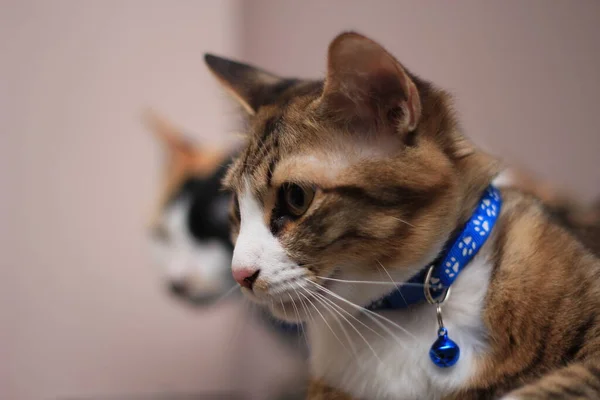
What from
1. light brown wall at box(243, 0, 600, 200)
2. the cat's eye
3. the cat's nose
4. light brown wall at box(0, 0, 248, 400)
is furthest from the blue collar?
light brown wall at box(0, 0, 248, 400)

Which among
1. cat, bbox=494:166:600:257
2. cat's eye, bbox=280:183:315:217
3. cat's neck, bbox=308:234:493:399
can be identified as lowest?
cat's neck, bbox=308:234:493:399

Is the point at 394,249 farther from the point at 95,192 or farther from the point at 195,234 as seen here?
the point at 95,192

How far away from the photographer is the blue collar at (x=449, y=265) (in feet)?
2.25

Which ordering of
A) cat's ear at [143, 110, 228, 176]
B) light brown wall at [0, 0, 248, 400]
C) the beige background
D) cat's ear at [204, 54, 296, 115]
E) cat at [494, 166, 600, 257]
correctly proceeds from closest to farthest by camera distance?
cat's ear at [204, 54, 296, 115]
cat at [494, 166, 600, 257]
the beige background
cat's ear at [143, 110, 228, 176]
light brown wall at [0, 0, 248, 400]

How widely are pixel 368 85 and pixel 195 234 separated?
76cm

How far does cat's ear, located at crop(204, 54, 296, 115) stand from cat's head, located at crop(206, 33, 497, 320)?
144mm

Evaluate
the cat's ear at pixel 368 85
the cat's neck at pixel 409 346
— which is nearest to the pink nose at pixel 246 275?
the cat's neck at pixel 409 346

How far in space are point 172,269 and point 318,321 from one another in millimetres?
612

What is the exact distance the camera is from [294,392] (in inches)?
48.9

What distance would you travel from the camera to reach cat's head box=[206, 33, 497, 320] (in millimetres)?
639

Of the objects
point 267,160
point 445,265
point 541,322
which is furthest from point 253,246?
point 541,322

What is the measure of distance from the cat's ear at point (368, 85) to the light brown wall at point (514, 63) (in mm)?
468

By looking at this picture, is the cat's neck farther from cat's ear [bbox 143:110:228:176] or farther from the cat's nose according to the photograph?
cat's ear [bbox 143:110:228:176]

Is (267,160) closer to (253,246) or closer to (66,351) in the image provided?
(253,246)
